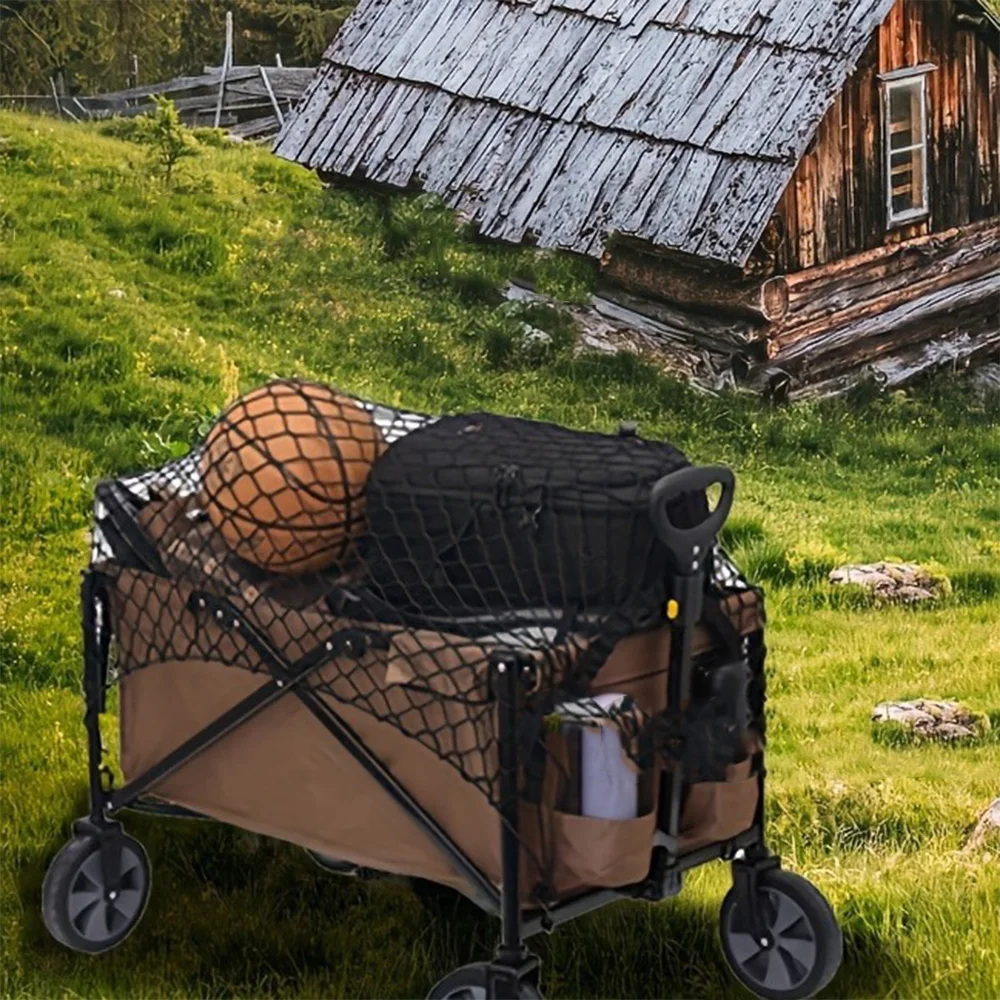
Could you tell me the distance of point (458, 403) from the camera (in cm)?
632

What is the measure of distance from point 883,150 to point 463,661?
3.62 meters

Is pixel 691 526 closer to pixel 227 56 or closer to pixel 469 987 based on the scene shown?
pixel 469 987

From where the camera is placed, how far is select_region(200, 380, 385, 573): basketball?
3.68m

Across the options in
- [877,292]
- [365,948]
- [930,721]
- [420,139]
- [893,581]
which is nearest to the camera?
[365,948]

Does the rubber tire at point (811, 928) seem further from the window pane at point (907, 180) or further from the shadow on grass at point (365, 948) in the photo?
the window pane at point (907, 180)

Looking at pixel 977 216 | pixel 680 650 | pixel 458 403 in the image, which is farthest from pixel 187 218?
pixel 680 650

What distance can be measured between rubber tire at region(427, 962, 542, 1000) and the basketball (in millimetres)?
707

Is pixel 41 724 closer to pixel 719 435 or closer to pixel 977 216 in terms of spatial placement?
pixel 719 435

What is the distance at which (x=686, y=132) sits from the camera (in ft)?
20.5

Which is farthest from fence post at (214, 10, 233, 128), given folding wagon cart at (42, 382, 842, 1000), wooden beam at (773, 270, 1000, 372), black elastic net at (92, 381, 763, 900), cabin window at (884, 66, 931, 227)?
black elastic net at (92, 381, 763, 900)

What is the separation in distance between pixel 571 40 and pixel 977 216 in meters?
1.54

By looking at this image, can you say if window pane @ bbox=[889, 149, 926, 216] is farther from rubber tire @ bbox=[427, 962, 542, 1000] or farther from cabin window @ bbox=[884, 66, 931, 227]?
rubber tire @ bbox=[427, 962, 542, 1000]

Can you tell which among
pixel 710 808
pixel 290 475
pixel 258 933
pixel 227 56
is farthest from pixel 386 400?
pixel 710 808

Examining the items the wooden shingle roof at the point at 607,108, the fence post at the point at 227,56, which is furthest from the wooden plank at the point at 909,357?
the fence post at the point at 227,56
